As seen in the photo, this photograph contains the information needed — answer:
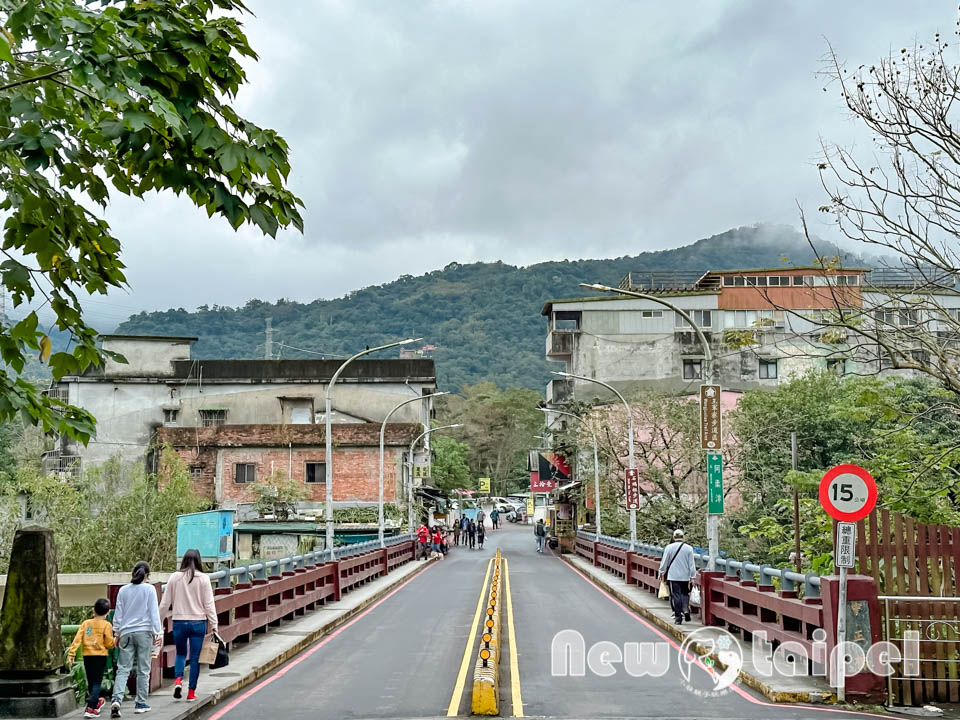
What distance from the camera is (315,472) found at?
58375 millimetres

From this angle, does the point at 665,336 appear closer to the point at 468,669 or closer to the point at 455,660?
the point at 455,660

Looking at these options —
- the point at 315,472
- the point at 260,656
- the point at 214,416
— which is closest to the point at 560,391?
the point at 315,472

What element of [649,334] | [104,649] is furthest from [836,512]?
[649,334]

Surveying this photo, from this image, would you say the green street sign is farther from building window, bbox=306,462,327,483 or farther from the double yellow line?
→ building window, bbox=306,462,327,483

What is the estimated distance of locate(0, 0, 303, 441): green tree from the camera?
5.48 metres

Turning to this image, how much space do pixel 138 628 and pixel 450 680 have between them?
459cm

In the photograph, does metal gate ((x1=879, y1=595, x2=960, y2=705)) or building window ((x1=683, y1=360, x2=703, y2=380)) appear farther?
building window ((x1=683, y1=360, x2=703, y2=380))

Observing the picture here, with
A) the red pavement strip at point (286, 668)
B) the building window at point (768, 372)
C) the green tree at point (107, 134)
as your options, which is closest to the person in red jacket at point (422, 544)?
the red pavement strip at point (286, 668)

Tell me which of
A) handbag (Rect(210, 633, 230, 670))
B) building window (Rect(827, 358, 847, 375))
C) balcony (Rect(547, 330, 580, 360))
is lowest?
handbag (Rect(210, 633, 230, 670))

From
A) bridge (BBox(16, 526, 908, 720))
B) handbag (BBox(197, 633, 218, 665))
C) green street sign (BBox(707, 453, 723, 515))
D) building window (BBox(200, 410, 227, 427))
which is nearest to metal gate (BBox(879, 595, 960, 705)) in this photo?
bridge (BBox(16, 526, 908, 720))

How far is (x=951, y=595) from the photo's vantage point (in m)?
12.1

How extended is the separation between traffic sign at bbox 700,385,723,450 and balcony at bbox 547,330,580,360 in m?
48.5

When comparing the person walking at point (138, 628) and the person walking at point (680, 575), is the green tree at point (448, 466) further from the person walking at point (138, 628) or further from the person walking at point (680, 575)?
the person walking at point (138, 628)

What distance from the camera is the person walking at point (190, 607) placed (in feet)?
39.6
